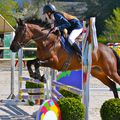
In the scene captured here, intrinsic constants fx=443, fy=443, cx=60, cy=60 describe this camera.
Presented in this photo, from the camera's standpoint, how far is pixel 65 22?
686cm

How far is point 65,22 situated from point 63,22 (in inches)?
1.3

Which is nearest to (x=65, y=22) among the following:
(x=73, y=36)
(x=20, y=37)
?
(x=73, y=36)

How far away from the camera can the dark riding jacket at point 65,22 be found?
22.5 feet

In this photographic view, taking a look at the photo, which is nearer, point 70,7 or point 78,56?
point 78,56

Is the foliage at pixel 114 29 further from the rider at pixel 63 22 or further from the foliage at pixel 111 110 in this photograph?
the foliage at pixel 111 110

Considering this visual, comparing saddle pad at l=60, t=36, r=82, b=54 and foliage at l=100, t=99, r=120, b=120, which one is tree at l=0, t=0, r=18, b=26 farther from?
foliage at l=100, t=99, r=120, b=120

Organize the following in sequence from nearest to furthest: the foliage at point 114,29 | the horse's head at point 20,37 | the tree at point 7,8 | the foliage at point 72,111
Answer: the foliage at point 72,111 < the horse's head at point 20,37 < the foliage at point 114,29 < the tree at point 7,8

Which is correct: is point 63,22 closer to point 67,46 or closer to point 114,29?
point 67,46

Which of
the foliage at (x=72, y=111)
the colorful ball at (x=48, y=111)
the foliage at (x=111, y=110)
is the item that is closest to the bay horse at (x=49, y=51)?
the foliage at (x=72, y=111)

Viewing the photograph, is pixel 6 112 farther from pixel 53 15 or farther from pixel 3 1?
pixel 3 1

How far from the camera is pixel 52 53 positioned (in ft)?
22.7

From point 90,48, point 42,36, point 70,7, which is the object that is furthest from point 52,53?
point 70,7

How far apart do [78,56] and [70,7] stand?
2354 inches

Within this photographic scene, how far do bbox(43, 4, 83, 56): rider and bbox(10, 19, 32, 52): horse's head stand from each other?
383mm
